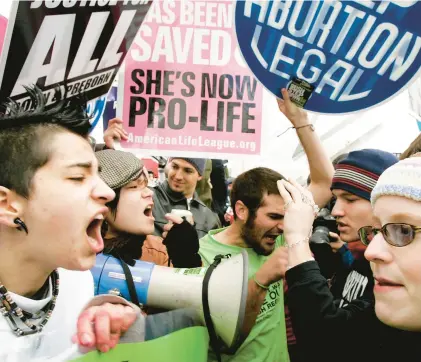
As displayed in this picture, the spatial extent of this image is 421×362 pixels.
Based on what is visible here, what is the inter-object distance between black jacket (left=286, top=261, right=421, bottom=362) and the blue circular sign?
2.49ft

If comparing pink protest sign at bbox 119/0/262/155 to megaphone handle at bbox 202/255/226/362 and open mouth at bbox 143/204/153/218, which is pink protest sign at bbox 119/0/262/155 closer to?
open mouth at bbox 143/204/153/218

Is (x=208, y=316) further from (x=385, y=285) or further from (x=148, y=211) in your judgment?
(x=148, y=211)

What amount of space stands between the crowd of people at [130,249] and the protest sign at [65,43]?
0.34 meters

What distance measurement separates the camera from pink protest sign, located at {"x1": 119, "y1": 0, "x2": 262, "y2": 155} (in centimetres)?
224

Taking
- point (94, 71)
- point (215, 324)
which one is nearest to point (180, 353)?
point (215, 324)

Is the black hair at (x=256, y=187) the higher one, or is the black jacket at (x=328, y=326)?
the black hair at (x=256, y=187)

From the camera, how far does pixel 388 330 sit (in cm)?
135

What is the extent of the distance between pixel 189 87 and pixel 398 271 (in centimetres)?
136

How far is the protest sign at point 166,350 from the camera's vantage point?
98 cm

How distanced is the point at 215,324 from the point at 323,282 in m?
0.56

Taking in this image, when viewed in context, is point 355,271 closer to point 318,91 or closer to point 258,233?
point 258,233

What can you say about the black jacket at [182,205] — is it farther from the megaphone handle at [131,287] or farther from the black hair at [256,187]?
the megaphone handle at [131,287]

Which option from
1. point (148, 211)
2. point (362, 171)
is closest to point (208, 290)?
point (148, 211)

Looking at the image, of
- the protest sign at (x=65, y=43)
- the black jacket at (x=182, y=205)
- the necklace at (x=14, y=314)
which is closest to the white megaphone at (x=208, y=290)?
the necklace at (x=14, y=314)
